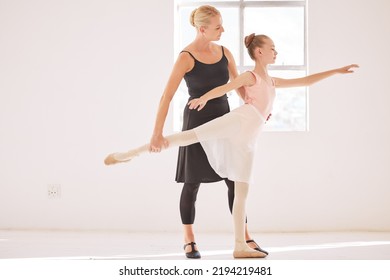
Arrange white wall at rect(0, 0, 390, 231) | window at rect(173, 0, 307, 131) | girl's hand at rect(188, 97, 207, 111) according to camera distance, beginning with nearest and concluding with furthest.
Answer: girl's hand at rect(188, 97, 207, 111)
white wall at rect(0, 0, 390, 231)
window at rect(173, 0, 307, 131)

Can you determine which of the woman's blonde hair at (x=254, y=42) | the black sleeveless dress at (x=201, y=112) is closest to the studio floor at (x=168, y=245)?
the black sleeveless dress at (x=201, y=112)

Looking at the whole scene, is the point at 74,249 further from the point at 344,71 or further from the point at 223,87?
the point at 344,71

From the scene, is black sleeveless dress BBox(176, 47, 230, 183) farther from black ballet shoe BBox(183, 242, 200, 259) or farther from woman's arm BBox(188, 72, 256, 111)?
black ballet shoe BBox(183, 242, 200, 259)

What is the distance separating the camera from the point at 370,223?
405 centimetres

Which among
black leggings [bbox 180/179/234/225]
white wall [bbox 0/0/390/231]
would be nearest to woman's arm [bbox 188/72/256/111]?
black leggings [bbox 180/179/234/225]

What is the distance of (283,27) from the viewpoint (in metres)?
4.31

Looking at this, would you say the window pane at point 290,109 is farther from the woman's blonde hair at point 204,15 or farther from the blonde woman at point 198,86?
the woman's blonde hair at point 204,15

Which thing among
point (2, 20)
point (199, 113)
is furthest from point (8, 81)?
point (199, 113)

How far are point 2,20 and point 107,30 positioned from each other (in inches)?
31.3

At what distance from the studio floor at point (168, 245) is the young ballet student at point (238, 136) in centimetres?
34

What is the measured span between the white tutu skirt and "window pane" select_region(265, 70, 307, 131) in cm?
159

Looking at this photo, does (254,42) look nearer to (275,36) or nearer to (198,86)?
(198,86)

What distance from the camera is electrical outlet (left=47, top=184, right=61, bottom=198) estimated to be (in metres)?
4.17

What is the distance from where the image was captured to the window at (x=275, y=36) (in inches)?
168
